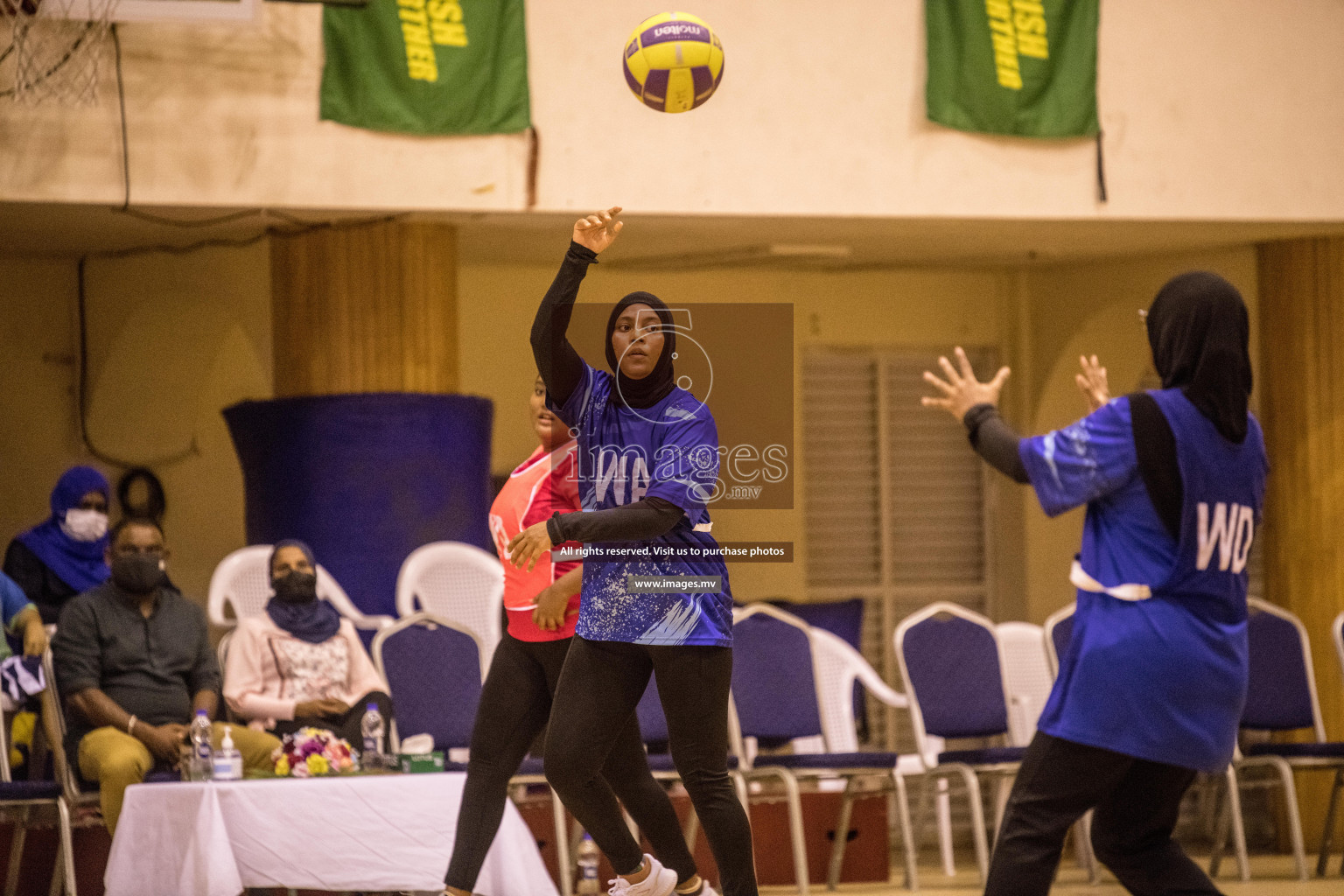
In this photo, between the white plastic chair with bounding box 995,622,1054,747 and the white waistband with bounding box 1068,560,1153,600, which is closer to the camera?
the white waistband with bounding box 1068,560,1153,600

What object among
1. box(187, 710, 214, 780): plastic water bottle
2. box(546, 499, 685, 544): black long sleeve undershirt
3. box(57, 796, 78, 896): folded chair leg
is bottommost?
box(57, 796, 78, 896): folded chair leg

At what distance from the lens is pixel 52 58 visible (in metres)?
6.70

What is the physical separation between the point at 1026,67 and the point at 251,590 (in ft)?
14.8

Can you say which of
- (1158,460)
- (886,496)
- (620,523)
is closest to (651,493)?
(620,523)

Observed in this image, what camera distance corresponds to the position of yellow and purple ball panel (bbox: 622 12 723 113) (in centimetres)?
528

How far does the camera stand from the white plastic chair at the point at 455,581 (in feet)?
24.0

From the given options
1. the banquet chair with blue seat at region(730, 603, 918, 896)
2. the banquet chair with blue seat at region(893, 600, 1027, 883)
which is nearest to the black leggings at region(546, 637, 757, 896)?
the banquet chair with blue seat at region(730, 603, 918, 896)

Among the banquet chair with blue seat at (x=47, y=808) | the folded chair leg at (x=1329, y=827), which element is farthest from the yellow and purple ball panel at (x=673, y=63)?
the folded chair leg at (x=1329, y=827)

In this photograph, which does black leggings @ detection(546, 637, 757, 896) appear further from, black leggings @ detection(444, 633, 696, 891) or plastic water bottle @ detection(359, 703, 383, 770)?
plastic water bottle @ detection(359, 703, 383, 770)

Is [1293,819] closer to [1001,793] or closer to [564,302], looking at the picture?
[1001,793]

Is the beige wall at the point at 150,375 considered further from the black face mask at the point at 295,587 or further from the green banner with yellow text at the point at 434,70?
the black face mask at the point at 295,587

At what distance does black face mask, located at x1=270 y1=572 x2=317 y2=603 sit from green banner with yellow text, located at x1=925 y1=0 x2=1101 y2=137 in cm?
382

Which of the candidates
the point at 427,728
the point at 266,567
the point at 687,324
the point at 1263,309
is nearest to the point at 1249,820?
the point at 1263,309

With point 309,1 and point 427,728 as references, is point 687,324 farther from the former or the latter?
point 309,1
